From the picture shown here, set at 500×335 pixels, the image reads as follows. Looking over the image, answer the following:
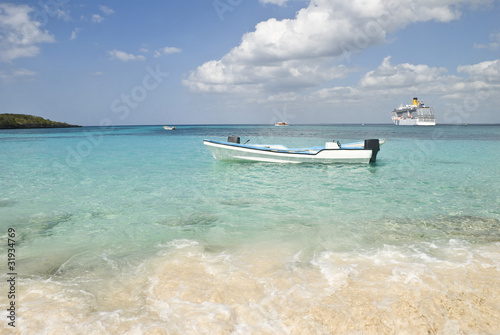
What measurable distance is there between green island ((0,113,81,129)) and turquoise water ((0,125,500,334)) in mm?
107910

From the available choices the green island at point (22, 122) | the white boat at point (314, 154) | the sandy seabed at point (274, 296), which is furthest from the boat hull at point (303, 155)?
the green island at point (22, 122)

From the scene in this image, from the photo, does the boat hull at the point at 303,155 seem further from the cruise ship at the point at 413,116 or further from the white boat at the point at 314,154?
the cruise ship at the point at 413,116

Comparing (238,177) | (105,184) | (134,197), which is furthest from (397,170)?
(105,184)

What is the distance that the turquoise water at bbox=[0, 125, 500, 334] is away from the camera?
367 centimetres

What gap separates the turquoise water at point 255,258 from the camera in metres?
3.67

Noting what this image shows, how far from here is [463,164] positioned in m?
18.4

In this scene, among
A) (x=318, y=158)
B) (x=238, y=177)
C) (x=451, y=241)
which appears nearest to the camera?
(x=451, y=241)

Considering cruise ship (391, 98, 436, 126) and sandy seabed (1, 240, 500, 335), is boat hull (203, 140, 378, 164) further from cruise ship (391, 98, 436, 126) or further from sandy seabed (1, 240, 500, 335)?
cruise ship (391, 98, 436, 126)

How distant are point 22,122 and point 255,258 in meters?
120

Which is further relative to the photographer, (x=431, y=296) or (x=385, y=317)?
(x=431, y=296)

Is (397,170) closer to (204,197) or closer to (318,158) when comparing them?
(318,158)

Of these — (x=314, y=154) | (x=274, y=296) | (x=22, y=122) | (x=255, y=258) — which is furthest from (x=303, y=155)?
(x=22, y=122)

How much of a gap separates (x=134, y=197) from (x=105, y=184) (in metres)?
3.00

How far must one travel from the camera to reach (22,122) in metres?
99.2
